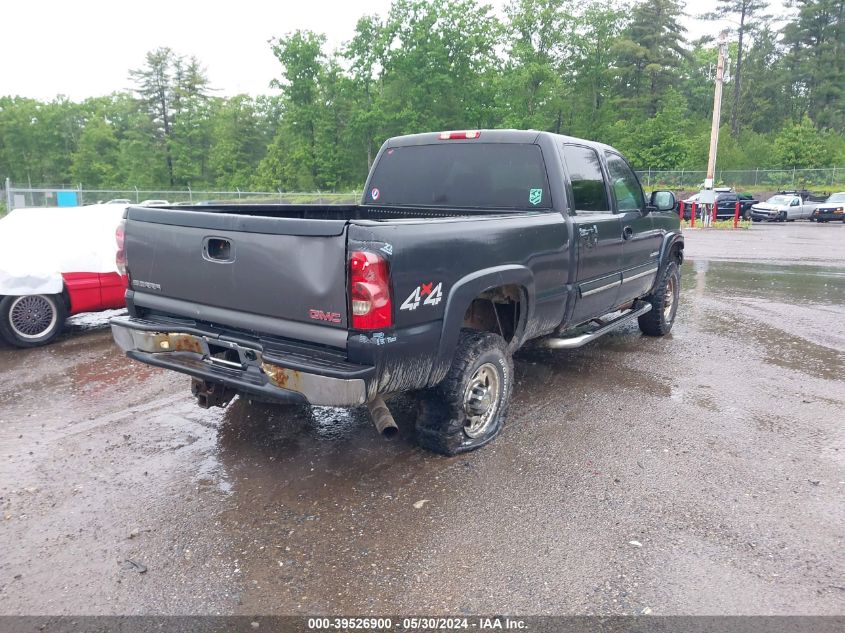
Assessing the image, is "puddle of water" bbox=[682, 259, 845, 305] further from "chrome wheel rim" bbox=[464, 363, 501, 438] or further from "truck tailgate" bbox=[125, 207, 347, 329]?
"truck tailgate" bbox=[125, 207, 347, 329]

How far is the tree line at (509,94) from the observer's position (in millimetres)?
54406

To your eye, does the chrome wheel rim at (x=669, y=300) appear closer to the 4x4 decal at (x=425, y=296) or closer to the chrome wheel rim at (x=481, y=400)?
the chrome wheel rim at (x=481, y=400)

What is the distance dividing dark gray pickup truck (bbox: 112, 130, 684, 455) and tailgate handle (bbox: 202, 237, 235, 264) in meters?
0.01

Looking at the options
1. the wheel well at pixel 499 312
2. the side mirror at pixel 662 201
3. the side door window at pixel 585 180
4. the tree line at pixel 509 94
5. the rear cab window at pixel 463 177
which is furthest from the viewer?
the tree line at pixel 509 94

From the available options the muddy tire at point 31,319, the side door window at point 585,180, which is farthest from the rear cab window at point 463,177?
the muddy tire at point 31,319

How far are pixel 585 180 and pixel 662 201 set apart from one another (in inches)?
62.9

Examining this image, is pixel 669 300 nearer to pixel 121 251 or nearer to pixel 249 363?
pixel 249 363

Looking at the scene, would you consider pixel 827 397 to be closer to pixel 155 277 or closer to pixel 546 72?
pixel 155 277

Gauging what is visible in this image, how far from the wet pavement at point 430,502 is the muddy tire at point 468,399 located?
0.46 feet

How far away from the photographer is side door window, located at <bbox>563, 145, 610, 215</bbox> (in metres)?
5.07

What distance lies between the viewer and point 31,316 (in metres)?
6.89

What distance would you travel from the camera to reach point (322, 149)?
2304 inches

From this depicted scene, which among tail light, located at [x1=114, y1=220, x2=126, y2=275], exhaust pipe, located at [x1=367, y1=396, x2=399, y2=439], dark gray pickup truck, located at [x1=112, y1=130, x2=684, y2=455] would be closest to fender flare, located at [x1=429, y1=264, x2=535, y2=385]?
dark gray pickup truck, located at [x1=112, y1=130, x2=684, y2=455]

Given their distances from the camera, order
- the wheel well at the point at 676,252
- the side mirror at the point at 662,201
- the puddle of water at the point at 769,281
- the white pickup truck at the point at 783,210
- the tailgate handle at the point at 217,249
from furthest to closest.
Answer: the white pickup truck at the point at 783,210 < the puddle of water at the point at 769,281 < the wheel well at the point at 676,252 < the side mirror at the point at 662,201 < the tailgate handle at the point at 217,249
